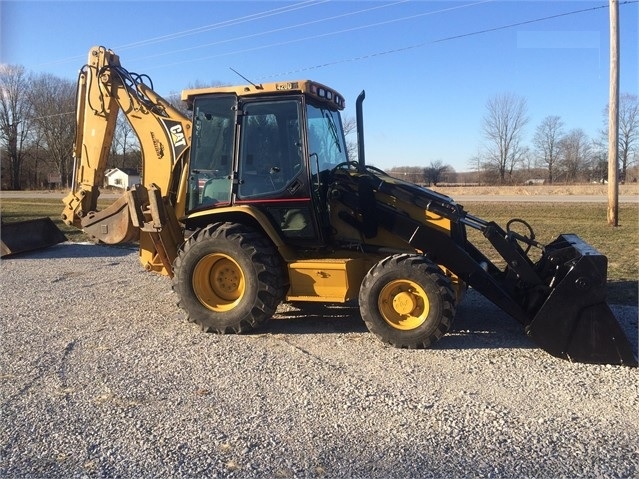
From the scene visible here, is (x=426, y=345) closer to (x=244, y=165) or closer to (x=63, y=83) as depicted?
(x=244, y=165)

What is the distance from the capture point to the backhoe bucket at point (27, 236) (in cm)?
1112

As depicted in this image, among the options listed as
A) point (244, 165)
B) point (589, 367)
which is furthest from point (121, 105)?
point (589, 367)

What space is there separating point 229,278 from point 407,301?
2.06 metres

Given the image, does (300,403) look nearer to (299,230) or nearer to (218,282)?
(299,230)

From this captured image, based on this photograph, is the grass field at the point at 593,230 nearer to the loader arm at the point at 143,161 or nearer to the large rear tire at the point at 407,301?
the large rear tire at the point at 407,301

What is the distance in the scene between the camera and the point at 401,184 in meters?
6.24

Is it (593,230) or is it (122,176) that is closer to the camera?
(593,230)

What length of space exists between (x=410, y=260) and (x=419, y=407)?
1.72 m

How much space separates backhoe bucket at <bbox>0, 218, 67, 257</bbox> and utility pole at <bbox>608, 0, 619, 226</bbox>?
14893 mm

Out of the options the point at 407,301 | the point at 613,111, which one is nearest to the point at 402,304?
the point at 407,301

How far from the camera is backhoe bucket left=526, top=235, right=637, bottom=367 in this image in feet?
16.2

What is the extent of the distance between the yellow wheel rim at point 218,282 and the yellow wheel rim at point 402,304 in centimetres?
161

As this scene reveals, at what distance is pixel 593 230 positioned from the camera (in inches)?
596

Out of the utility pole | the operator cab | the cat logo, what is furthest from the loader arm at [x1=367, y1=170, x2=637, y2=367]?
the utility pole
